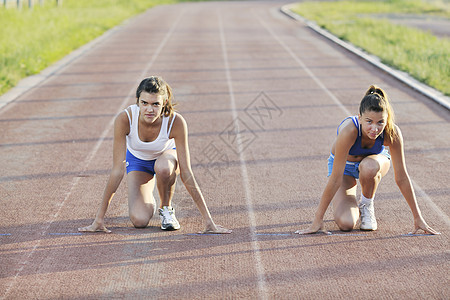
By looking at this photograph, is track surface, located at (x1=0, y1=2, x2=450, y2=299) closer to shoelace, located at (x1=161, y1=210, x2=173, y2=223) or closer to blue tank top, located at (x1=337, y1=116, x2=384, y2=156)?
shoelace, located at (x1=161, y1=210, x2=173, y2=223)

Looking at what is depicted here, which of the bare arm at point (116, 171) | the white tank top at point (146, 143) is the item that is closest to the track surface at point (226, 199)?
the bare arm at point (116, 171)

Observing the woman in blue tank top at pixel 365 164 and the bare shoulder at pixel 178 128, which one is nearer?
the woman in blue tank top at pixel 365 164

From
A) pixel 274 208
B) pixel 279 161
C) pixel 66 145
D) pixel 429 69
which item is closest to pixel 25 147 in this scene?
pixel 66 145

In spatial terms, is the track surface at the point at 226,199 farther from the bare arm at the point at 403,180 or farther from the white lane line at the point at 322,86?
the bare arm at the point at 403,180

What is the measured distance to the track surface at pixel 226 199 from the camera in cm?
494

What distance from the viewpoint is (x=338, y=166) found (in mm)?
5754

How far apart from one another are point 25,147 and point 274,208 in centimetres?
434

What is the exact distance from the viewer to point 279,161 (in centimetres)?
870

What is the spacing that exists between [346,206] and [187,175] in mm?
1595

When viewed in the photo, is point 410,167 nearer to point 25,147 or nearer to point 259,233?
point 259,233

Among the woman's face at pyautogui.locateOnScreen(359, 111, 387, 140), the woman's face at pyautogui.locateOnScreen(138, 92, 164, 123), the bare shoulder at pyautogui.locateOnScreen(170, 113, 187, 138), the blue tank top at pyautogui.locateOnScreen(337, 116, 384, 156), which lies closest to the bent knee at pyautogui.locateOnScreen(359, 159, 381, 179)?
the blue tank top at pyautogui.locateOnScreen(337, 116, 384, 156)

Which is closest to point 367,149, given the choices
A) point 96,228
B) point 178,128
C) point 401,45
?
point 178,128

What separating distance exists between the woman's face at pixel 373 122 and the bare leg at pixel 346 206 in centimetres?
78

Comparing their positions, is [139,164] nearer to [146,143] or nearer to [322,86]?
[146,143]
